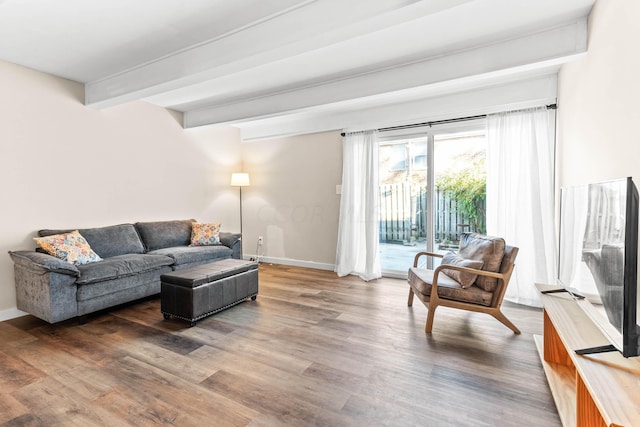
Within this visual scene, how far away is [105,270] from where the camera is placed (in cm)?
302

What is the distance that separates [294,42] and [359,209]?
281 cm

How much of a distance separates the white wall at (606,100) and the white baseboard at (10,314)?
5.13 m

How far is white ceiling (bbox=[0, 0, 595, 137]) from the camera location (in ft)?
7.22

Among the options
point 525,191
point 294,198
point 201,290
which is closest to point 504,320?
point 525,191

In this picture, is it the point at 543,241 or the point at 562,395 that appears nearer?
the point at 562,395

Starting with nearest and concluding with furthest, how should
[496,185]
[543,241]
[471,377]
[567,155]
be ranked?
[471,377] < [567,155] < [543,241] < [496,185]

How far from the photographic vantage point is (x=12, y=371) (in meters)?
2.11

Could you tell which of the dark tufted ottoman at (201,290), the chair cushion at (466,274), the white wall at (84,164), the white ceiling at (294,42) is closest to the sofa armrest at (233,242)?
the white wall at (84,164)

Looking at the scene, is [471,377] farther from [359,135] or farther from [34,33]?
[34,33]

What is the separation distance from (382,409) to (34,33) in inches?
156

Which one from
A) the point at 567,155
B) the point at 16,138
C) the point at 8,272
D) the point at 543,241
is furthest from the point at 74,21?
the point at 543,241

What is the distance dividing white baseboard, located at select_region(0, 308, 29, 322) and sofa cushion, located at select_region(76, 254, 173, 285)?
0.95m

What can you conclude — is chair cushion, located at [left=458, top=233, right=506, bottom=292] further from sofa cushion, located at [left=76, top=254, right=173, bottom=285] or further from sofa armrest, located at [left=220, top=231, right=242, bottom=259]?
sofa cushion, located at [left=76, top=254, right=173, bottom=285]

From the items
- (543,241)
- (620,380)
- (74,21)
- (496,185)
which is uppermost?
(74,21)
